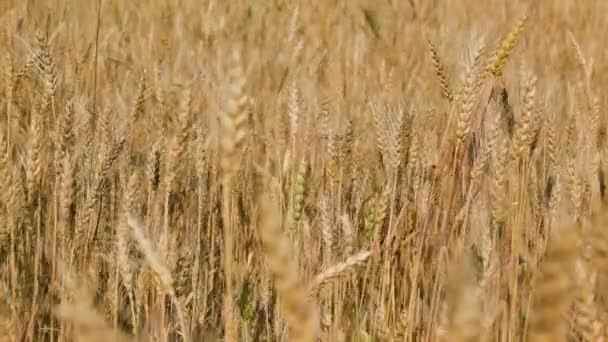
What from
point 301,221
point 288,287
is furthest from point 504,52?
point 288,287

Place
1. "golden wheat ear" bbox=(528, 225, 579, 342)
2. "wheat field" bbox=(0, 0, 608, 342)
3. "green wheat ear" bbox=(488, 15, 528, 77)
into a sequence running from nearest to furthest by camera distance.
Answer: "golden wheat ear" bbox=(528, 225, 579, 342) → "wheat field" bbox=(0, 0, 608, 342) → "green wheat ear" bbox=(488, 15, 528, 77)

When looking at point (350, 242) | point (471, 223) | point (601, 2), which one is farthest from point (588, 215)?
point (601, 2)

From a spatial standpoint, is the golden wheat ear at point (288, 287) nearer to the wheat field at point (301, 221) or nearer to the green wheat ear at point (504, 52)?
the wheat field at point (301, 221)

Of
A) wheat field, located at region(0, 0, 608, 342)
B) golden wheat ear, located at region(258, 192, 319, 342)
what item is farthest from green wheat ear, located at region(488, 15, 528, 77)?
golden wheat ear, located at region(258, 192, 319, 342)

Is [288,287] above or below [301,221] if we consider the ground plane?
below

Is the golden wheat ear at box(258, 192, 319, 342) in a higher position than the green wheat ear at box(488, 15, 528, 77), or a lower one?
lower

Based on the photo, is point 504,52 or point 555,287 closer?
point 555,287

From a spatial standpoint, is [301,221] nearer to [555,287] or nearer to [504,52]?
[504,52]

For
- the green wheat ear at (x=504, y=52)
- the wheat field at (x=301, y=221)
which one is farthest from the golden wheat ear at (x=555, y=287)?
the green wheat ear at (x=504, y=52)

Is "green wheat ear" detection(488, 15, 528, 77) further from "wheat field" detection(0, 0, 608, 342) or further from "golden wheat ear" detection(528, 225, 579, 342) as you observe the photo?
"golden wheat ear" detection(528, 225, 579, 342)

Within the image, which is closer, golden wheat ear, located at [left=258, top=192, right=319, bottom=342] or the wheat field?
golden wheat ear, located at [left=258, top=192, right=319, bottom=342]

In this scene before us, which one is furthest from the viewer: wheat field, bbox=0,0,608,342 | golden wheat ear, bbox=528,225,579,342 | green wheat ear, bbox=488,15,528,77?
green wheat ear, bbox=488,15,528,77

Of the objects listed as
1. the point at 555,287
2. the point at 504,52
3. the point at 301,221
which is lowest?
the point at 555,287

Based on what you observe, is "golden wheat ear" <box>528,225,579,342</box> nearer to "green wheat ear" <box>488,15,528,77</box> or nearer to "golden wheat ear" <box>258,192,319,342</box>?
"golden wheat ear" <box>258,192,319,342</box>
